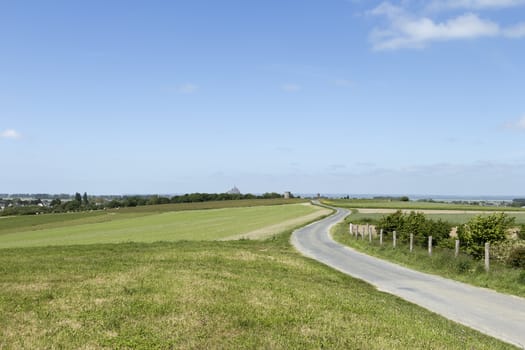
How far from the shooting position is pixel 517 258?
2327 centimetres

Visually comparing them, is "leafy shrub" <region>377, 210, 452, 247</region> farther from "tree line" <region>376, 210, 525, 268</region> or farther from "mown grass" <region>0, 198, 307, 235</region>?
"mown grass" <region>0, 198, 307, 235</region>

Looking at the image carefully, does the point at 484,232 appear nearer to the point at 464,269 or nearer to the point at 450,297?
the point at 464,269

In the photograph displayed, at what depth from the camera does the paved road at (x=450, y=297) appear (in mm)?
12312

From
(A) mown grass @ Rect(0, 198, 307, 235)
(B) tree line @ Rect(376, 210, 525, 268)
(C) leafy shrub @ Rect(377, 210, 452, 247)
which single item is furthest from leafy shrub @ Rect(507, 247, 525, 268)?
(A) mown grass @ Rect(0, 198, 307, 235)

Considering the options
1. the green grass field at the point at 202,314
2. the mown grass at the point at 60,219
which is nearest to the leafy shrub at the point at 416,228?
the green grass field at the point at 202,314

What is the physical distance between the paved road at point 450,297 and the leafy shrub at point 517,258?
16.2ft

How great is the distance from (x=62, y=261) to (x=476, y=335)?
1717 centimetres

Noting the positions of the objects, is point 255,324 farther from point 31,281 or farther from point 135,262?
point 135,262

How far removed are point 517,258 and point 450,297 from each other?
9.26 metres

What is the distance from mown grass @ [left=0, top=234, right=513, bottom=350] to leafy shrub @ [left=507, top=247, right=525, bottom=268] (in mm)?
10543

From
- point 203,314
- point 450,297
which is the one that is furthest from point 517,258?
point 203,314

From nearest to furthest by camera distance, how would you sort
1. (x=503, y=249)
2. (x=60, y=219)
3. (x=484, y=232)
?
(x=503, y=249) → (x=484, y=232) → (x=60, y=219)

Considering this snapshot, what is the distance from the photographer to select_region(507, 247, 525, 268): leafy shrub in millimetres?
23062

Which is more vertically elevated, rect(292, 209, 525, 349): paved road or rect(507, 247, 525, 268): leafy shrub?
rect(507, 247, 525, 268): leafy shrub
